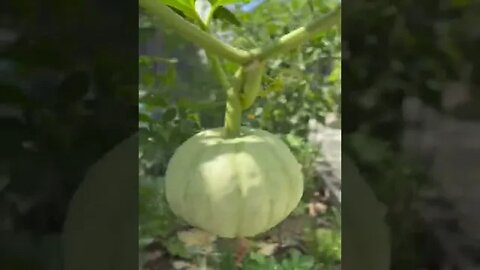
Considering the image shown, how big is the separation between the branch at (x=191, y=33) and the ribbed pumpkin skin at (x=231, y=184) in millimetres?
63

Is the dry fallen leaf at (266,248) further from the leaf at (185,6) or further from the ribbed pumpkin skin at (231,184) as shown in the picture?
the leaf at (185,6)

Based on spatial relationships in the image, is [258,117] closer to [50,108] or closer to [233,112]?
[233,112]

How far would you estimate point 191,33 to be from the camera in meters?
0.53

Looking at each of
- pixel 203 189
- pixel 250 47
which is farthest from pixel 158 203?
pixel 250 47

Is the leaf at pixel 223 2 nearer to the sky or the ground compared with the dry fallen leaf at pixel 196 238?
nearer to the sky

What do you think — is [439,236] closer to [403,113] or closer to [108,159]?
[403,113]

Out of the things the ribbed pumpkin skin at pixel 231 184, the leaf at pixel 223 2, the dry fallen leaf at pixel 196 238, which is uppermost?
→ the leaf at pixel 223 2

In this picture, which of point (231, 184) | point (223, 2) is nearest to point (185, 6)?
point (223, 2)

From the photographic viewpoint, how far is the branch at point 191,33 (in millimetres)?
505

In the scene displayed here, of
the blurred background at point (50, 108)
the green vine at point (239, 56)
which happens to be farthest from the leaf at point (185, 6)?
the blurred background at point (50, 108)

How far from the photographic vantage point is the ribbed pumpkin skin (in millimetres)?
507

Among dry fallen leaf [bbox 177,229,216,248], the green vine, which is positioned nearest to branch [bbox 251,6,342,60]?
the green vine

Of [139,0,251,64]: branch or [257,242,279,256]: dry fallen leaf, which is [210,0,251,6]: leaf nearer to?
[139,0,251,64]: branch

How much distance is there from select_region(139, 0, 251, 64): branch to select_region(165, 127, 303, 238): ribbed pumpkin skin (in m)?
0.06
